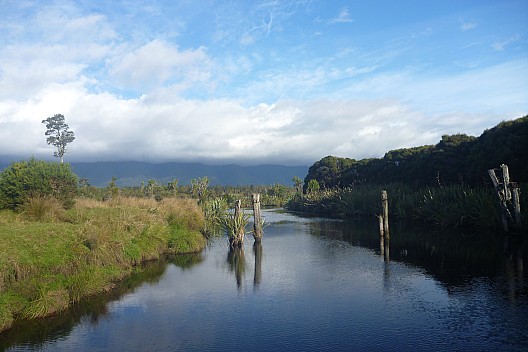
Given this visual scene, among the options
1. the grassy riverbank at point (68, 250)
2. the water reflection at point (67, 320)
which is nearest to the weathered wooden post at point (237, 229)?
the grassy riverbank at point (68, 250)

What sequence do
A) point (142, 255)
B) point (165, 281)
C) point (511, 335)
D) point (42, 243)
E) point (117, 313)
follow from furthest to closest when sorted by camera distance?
point (142, 255)
point (165, 281)
point (42, 243)
point (117, 313)
point (511, 335)

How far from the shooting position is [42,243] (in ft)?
38.7

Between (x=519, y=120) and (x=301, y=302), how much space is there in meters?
28.3

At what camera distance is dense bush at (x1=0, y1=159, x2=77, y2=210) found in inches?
725

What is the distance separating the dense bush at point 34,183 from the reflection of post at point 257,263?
30.1 ft

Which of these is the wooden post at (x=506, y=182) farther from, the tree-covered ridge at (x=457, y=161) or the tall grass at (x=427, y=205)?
the tree-covered ridge at (x=457, y=161)

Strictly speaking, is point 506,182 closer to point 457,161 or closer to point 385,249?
point 385,249

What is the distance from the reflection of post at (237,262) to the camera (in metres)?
14.9

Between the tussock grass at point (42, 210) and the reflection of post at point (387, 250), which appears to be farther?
the reflection of post at point (387, 250)

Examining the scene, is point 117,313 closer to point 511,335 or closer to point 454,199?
point 511,335

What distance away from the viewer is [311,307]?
A: 1076cm

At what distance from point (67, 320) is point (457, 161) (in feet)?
108

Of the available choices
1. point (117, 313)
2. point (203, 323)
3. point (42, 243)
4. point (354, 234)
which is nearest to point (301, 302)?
point (203, 323)

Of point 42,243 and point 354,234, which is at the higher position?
point 42,243
